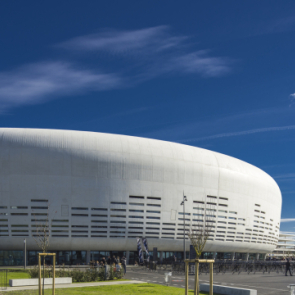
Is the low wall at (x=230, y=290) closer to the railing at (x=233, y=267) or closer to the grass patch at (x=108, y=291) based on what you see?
the grass patch at (x=108, y=291)

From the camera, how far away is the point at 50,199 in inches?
1880

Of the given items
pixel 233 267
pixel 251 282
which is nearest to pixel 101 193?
pixel 233 267

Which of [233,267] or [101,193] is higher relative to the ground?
[101,193]

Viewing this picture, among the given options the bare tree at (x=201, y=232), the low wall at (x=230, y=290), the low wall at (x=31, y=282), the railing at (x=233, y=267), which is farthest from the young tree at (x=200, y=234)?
the low wall at (x=31, y=282)

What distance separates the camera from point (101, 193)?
162ft

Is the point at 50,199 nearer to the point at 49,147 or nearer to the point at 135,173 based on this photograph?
the point at 49,147

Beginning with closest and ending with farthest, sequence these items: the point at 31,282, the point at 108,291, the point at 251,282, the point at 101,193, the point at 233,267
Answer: the point at 108,291 → the point at 31,282 → the point at 251,282 → the point at 233,267 → the point at 101,193

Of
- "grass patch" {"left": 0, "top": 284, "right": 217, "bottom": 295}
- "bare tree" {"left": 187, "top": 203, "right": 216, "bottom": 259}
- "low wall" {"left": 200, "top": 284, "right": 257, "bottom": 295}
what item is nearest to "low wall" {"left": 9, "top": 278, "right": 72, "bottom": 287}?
"grass patch" {"left": 0, "top": 284, "right": 217, "bottom": 295}

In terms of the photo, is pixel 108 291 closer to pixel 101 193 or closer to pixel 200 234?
pixel 200 234

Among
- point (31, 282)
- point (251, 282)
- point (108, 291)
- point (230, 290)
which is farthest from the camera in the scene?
point (251, 282)

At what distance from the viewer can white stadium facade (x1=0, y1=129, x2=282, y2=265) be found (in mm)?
47656

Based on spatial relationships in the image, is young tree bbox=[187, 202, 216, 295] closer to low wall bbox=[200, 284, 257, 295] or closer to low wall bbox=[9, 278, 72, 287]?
low wall bbox=[200, 284, 257, 295]

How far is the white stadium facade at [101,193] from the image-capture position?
47.7 m

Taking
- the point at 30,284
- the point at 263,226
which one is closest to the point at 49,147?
the point at 30,284
